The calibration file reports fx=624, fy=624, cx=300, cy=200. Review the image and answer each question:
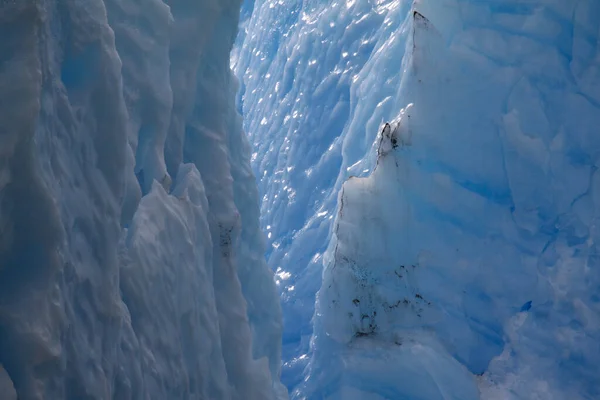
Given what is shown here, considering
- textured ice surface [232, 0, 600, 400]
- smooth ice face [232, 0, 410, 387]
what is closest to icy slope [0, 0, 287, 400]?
textured ice surface [232, 0, 600, 400]

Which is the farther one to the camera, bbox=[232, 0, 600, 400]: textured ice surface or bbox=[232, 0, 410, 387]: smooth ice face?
bbox=[232, 0, 410, 387]: smooth ice face

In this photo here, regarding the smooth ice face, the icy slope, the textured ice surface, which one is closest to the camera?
the icy slope

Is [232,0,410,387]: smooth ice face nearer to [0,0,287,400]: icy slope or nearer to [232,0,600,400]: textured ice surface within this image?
[232,0,600,400]: textured ice surface

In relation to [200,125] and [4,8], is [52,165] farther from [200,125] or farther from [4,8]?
[200,125]

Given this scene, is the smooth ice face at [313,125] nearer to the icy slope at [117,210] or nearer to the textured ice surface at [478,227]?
the textured ice surface at [478,227]

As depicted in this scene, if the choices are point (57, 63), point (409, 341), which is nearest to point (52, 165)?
point (57, 63)

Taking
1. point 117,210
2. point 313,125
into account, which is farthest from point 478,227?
point 313,125
